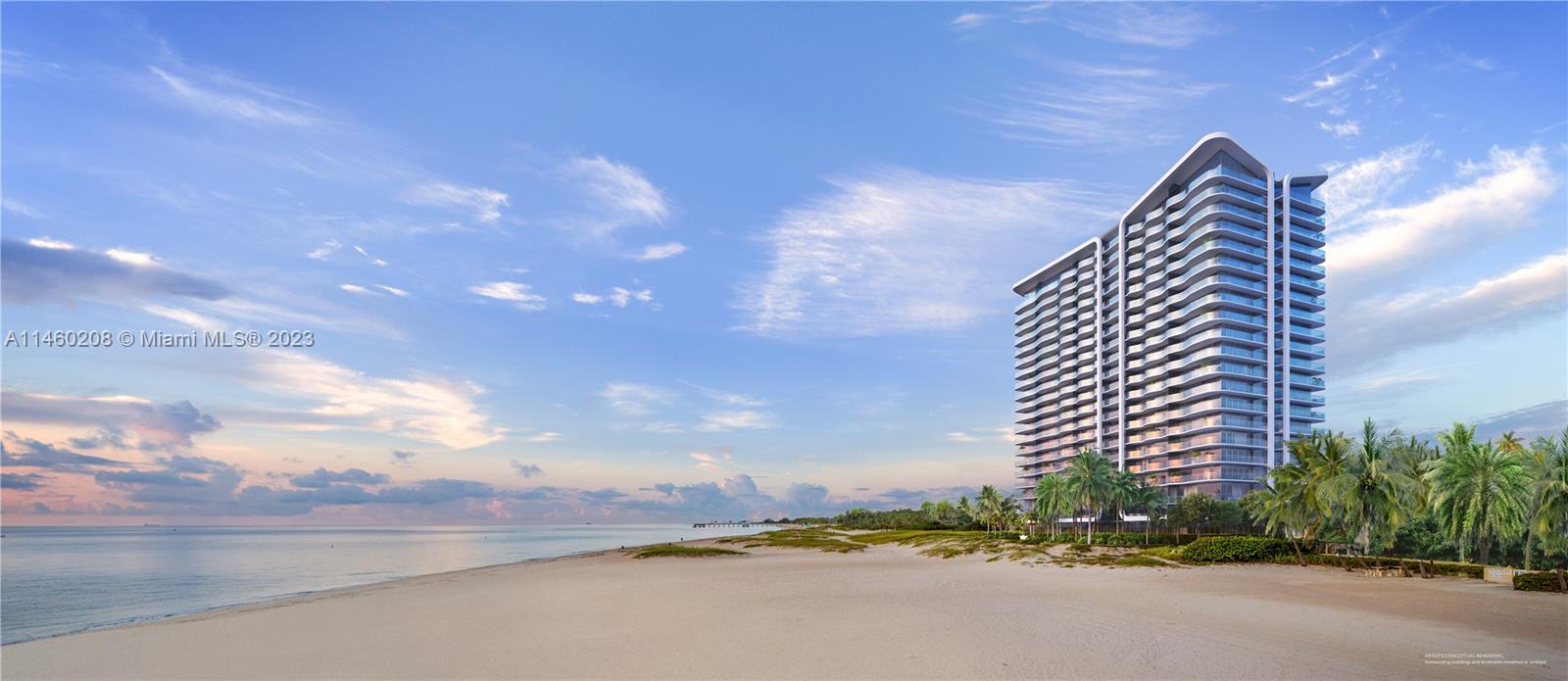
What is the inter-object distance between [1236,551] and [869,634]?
41109 mm

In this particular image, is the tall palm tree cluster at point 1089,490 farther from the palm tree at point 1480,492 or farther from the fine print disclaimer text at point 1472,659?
the fine print disclaimer text at point 1472,659

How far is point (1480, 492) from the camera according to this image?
47438mm

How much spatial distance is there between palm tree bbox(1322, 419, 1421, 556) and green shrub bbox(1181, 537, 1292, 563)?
4893mm

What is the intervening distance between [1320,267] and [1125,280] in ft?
112

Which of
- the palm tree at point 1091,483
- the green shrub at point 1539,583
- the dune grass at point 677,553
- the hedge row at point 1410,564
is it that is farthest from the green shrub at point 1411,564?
the dune grass at point 677,553

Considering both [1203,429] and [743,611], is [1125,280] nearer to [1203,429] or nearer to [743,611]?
[1203,429]

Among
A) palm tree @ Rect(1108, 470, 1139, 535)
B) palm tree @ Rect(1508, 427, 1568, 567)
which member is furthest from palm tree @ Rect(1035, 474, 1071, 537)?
palm tree @ Rect(1508, 427, 1568, 567)

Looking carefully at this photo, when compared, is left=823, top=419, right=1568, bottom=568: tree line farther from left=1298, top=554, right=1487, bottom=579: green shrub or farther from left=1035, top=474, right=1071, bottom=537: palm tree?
left=1035, top=474, right=1071, bottom=537: palm tree

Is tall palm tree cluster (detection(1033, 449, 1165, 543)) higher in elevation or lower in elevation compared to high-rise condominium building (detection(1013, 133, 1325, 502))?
lower

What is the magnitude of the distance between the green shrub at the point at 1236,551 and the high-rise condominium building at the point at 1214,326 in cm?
8792

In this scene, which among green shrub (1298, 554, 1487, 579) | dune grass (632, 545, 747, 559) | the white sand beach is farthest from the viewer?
dune grass (632, 545, 747, 559)

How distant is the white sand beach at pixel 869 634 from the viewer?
2073cm

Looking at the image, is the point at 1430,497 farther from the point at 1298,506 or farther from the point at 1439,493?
the point at 1298,506

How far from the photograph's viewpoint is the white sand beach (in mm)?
20734
